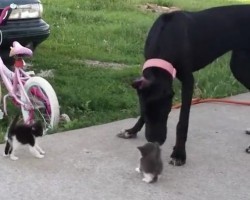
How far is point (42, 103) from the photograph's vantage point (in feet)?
18.5

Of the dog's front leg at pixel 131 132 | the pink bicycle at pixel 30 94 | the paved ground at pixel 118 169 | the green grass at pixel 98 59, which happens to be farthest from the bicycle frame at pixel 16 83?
the dog's front leg at pixel 131 132

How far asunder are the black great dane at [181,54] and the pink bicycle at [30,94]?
690 mm

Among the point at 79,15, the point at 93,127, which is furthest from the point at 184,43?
the point at 79,15

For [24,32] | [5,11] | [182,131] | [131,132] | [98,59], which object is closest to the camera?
[182,131]

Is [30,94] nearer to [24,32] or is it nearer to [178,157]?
[24,32]

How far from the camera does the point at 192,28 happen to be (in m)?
4.98

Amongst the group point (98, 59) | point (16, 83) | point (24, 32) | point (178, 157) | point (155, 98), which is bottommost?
point (98, 59)

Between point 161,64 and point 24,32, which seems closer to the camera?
point 161,64

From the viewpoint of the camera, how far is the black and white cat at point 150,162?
4.36m

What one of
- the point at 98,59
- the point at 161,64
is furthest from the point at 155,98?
the point at 98,59

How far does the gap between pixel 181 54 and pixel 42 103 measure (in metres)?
1.60

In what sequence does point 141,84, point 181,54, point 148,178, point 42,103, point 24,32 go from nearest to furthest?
point 141,84
point 148,178
point 181,54
point 42,103
point 24,32

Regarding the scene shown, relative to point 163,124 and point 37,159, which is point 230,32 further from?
point 37,159

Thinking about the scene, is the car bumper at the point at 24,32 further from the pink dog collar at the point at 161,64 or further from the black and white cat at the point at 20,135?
the pink dog collar at the point at 161,64
